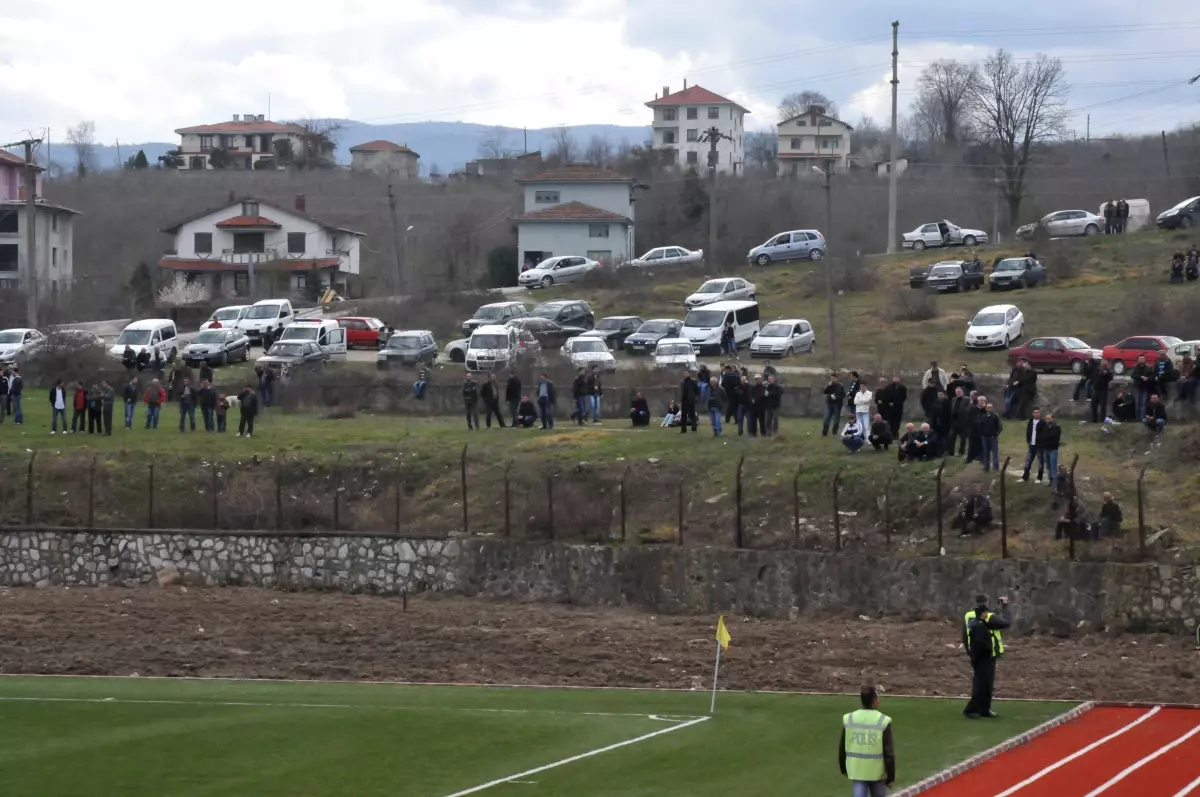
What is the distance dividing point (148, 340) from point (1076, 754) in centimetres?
4142

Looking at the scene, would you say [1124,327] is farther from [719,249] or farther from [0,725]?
[0,725]

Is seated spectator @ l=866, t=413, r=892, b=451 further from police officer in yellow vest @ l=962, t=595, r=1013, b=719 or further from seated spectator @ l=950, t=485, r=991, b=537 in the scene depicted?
police officer in yellow vest @ l=962, t=595, r=1013, b=719

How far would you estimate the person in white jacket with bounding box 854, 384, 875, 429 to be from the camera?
3572 centimetres

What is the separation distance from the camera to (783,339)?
54.4 m

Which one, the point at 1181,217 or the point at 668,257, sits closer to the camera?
the point at 1181,217

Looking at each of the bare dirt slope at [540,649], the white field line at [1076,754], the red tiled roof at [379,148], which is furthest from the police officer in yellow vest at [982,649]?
the red tiled roof at [379,148]

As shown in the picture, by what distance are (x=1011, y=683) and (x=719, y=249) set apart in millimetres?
61818

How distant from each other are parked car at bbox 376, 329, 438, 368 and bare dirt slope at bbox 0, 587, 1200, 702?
20738 mm

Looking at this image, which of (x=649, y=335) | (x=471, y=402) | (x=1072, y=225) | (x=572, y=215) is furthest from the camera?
(x=572, y=215)

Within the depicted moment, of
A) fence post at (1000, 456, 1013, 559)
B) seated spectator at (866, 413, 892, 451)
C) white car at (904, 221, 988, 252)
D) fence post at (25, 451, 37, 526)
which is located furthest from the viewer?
white car at (904, 221, 988, 252)

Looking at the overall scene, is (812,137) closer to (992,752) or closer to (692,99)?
(692,99)

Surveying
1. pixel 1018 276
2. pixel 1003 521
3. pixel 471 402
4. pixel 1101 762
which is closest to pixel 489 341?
pixel 471 402

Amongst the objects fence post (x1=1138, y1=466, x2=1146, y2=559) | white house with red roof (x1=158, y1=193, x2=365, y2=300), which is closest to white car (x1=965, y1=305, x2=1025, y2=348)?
fence post (x1=1138, y1=466, x2=1146, y2=559)

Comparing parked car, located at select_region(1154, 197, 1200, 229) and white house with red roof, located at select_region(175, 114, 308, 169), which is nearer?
parked car, located at select_region(1154, 197, 1200, 229)
